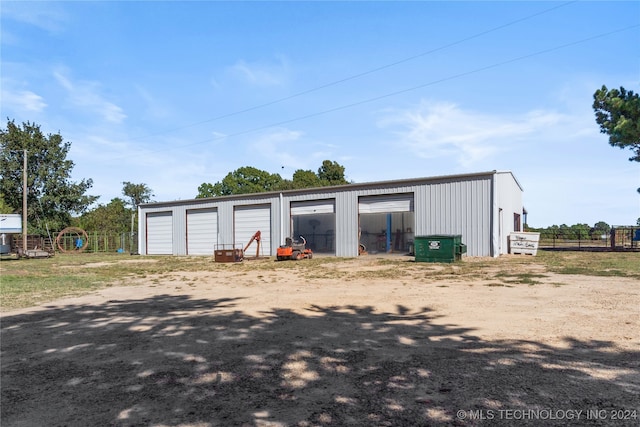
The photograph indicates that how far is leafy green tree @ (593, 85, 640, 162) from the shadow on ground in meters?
27.9

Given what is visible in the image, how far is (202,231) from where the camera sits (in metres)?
31.6

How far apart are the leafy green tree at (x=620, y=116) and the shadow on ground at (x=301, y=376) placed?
91.4 feet

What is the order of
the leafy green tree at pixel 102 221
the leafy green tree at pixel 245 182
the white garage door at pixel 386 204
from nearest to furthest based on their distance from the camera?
the white garage door at pixel 386 204 < the leafy green tree at pixel 102 221 < the leafy green tree at pixel 245 182

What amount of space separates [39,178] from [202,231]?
2312 centimetres

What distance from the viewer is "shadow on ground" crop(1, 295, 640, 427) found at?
324 centimetres

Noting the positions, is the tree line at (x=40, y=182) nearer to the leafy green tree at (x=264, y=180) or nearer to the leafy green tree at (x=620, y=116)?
the leafy green tree at (x=264, y=180)

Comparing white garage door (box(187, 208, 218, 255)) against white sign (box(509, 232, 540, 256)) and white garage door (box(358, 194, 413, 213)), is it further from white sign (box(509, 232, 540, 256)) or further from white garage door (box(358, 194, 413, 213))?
white sign (box(509, 232, 540, 256))

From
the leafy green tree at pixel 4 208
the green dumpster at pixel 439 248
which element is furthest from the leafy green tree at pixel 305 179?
the green dumpster at pixel 439 248

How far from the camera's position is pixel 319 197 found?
2669 cm

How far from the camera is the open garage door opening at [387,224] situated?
79.5 ft

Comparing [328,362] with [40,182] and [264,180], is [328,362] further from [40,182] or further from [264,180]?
[264,180]

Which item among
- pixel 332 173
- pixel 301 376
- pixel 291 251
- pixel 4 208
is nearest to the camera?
pixel 301 376

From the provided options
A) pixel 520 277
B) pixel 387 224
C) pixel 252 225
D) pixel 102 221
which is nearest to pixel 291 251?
pixel 252 225

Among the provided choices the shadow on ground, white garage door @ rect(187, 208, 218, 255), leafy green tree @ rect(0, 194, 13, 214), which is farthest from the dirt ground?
leafy green tree @ rect(0, 194, 13, 214)
